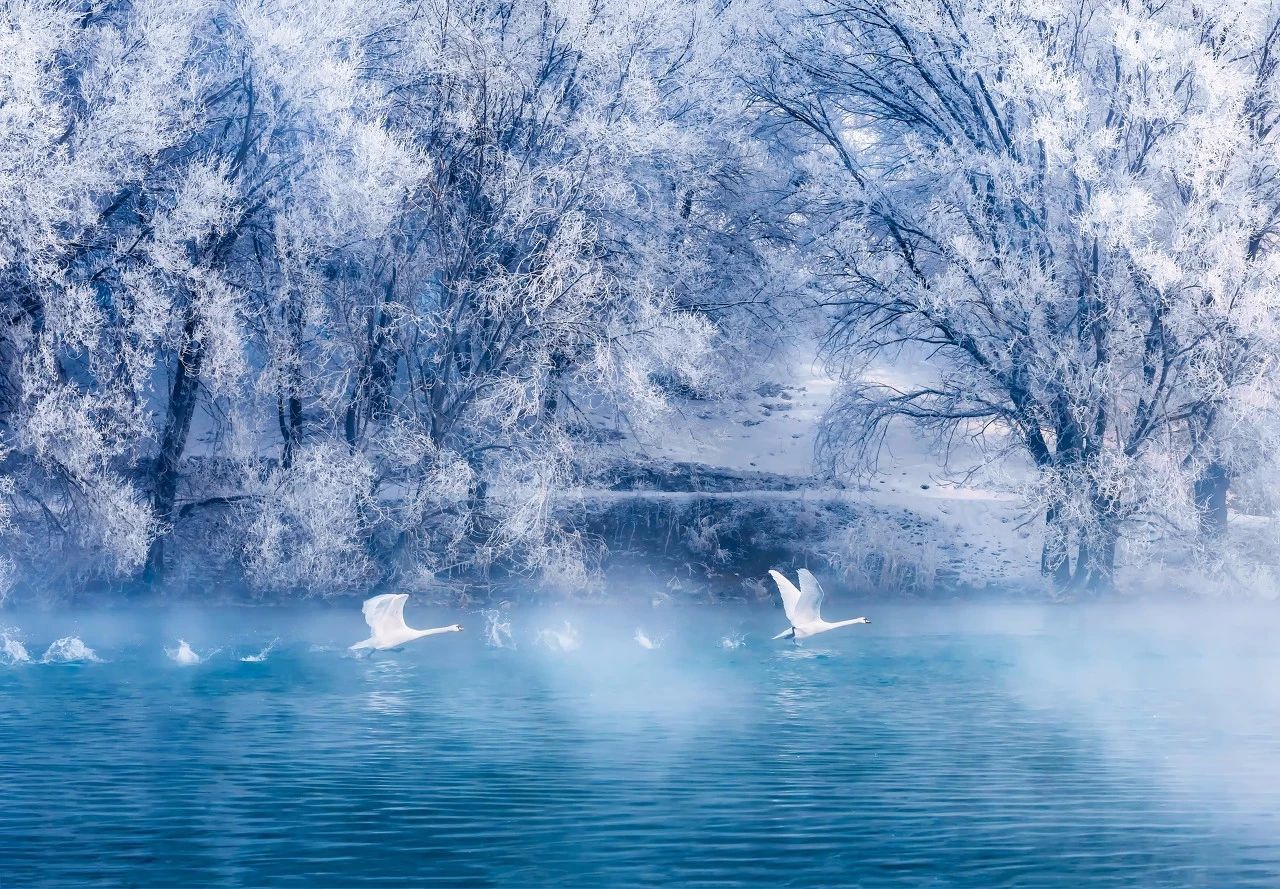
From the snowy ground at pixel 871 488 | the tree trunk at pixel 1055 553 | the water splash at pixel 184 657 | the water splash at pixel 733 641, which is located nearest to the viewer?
the water splash at pixel 184 657

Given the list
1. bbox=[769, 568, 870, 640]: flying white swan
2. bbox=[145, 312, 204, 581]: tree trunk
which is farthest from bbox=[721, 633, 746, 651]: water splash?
bbox=[145, 312, 204, 581]: tree trunk

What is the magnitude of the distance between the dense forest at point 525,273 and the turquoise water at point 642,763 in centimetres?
308

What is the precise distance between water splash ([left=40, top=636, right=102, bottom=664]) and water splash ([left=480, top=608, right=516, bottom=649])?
5.17 metres

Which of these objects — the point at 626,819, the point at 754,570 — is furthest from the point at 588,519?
the point at 626,819

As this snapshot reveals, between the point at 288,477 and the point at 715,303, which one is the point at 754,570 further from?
the point at 288,477

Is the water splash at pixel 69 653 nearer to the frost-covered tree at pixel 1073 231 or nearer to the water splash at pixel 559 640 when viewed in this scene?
the water splash at pixel 559 640

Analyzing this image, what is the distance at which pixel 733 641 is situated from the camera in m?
21.6

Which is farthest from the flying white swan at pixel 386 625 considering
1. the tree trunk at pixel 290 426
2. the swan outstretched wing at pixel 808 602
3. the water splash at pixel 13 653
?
the tree trunk at pixel 290 426

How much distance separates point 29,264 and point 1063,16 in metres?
16.2

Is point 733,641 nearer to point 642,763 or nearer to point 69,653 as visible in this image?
point 69,653

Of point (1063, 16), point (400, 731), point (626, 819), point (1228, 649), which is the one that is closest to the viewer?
point (626, 819)

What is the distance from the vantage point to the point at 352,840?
32.4 feet

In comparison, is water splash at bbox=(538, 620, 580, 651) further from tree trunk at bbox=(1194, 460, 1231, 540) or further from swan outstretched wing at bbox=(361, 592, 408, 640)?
tree trunk at bbox=(1194, 460, 1231, 540)

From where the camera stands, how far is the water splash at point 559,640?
2066 cm
